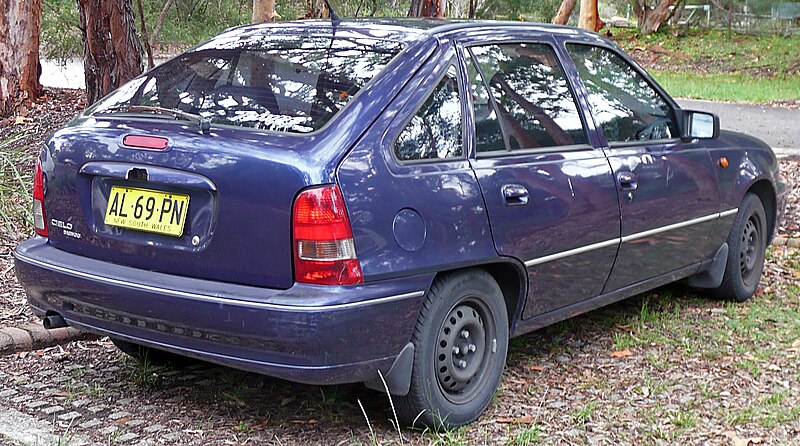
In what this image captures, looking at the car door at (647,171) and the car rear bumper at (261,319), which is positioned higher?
the car door at (647,171)

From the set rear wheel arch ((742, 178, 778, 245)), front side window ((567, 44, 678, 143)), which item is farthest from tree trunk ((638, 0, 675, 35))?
front side window ((567, 44, 678, 143))

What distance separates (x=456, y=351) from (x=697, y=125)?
230cm

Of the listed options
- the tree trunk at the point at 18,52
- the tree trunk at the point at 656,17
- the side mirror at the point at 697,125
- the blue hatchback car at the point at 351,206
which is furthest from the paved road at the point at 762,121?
the tree trunk at the point at 656,17

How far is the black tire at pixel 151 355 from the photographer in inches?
189

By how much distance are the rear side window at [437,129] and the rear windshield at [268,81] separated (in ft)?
0.82

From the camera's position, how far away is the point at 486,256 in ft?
13.4

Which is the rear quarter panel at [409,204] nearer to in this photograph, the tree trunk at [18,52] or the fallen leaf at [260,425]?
the fallen leaf at [260,425]

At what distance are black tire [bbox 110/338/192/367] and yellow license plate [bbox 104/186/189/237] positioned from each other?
104cm

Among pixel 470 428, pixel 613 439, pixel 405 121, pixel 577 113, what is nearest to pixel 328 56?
pixel 405 121

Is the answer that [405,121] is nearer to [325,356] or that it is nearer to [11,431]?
[325,356]

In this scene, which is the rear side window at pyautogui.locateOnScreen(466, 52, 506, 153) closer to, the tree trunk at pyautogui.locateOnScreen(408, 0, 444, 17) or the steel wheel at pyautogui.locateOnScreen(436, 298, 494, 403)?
the steel wheel at pyautogui.locateOnScreen(436, 298, 494, 403)

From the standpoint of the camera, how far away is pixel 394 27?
449 cm

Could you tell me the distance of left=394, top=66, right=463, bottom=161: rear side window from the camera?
3.92 meters

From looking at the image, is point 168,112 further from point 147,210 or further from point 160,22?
point 160,22
